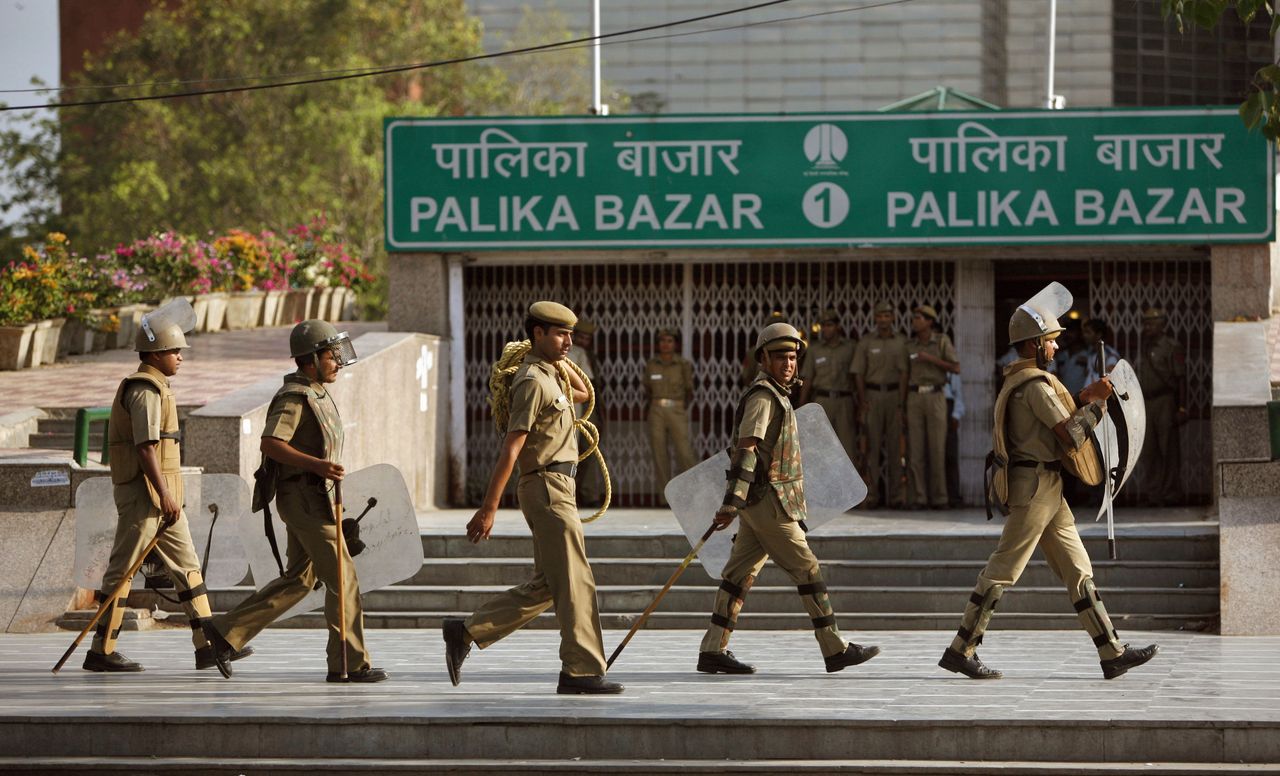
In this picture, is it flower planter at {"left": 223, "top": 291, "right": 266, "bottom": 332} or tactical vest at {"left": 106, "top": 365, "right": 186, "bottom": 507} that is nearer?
tactical vest at {"left": 106, "top": 365, "right": 186, "bottom": 507}

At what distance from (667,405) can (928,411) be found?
2386mm

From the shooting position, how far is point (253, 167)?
3572cm

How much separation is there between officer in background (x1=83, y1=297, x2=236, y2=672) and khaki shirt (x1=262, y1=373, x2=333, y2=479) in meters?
0.78

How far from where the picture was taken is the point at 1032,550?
28.3ft

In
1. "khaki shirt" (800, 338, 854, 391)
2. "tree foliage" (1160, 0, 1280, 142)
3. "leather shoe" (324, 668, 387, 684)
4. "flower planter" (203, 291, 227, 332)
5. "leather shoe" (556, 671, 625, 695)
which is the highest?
"tree foliage" (1160, 0, 1280, 142)

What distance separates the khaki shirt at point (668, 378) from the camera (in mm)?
16062

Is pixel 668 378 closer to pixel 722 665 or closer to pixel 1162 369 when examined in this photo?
pixel 1162 369

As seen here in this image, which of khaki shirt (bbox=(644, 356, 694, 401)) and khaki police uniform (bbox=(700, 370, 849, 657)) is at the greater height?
khaki shirt (bbox=(644, 356, 694, 401))

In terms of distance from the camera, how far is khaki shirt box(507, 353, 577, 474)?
8258 mm

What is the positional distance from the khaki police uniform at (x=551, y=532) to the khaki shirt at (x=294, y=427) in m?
1.04

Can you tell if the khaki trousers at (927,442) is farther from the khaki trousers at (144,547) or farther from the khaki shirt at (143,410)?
the khaki shirt at (143,410)

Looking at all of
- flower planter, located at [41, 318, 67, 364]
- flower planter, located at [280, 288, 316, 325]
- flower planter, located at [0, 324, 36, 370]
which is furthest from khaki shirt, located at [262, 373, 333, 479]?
flower planter, located at [280, 288, 316, 325]

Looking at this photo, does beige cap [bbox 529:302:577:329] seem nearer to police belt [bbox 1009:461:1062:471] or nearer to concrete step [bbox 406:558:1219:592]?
police belt [bbox 1009:461:1062:471]

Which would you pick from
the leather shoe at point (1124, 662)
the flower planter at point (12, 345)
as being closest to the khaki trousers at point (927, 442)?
the leather shoe at point (1124, 662)
